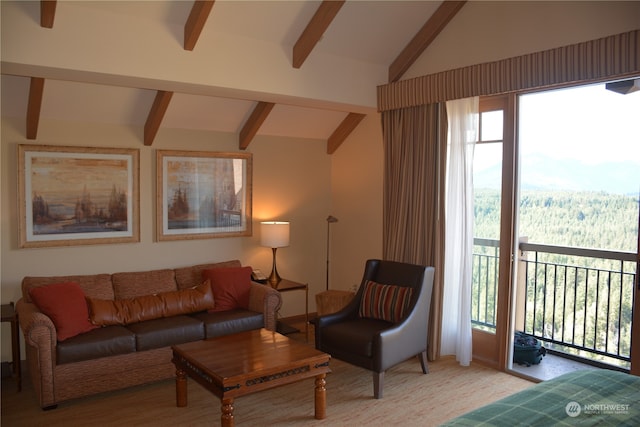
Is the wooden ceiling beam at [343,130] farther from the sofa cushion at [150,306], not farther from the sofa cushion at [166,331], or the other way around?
the sofa cushion at [166,331]

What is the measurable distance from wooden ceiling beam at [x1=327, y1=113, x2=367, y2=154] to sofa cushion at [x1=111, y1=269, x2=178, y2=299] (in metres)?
2.53

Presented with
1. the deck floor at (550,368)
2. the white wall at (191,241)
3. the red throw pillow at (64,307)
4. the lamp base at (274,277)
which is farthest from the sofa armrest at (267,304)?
the deck floor at (550,368)

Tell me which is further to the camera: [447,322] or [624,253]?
[447,322]

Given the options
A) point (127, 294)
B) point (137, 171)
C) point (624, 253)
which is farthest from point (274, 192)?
point (624, 253)

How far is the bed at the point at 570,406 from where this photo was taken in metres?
1.94

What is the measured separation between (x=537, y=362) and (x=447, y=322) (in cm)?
85

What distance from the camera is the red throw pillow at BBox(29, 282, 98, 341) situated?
3922 mm

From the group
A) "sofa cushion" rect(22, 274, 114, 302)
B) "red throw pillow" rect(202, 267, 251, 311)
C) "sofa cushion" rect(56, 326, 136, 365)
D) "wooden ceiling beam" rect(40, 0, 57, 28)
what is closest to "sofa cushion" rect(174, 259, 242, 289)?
"red throw pillow" rect(202, 267, 251, 311)

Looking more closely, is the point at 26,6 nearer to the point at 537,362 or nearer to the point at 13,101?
the point at 13,101

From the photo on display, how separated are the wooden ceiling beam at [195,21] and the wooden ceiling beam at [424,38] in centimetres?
216

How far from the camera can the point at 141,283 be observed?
480 centimetres

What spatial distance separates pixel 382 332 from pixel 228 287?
5.51ft

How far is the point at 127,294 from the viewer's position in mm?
4688

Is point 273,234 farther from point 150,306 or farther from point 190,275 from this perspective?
point 150,306
